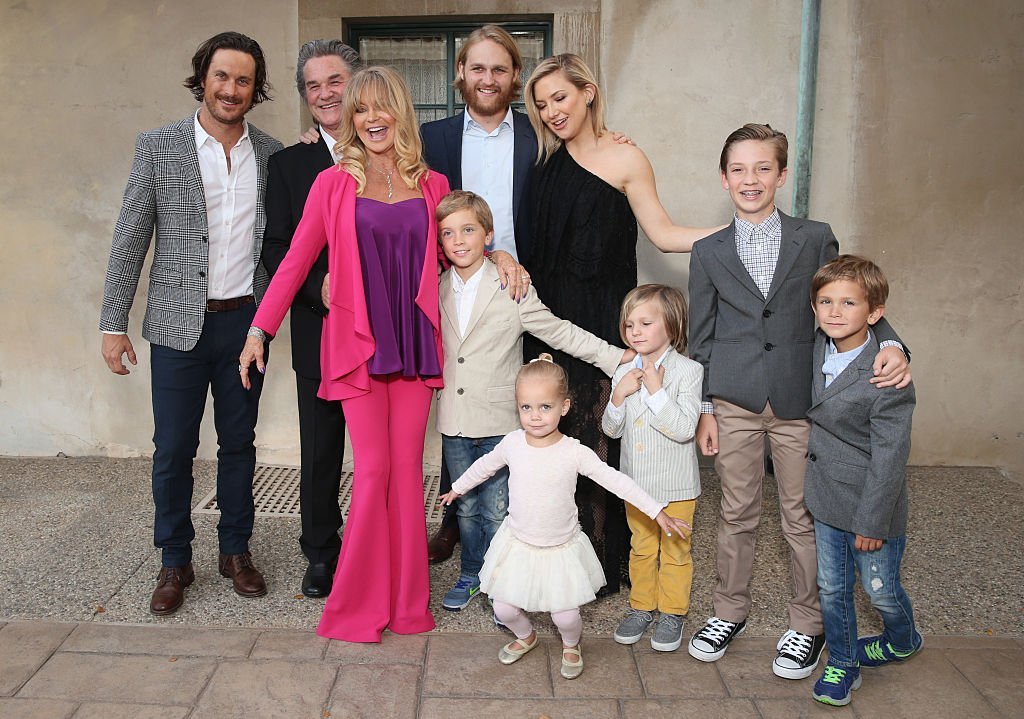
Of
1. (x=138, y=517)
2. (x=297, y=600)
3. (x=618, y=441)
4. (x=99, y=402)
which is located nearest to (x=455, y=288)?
(x=618, y=441)

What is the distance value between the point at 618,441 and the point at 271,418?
2.62 meters

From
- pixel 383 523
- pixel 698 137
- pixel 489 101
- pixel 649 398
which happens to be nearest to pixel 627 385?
pixel 649 398

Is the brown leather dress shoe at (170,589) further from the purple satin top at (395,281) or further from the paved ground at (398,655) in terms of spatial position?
the purple satin top at (395,281)

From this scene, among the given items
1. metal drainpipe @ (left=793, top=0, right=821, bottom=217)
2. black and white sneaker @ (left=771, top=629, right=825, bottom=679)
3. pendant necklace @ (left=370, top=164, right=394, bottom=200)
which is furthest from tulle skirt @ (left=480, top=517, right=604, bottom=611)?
metal drainpipe @ (left=793, top=0, right=821, bottom=217)

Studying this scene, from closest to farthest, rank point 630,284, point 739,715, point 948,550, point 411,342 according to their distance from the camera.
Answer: point 739,715, point 411,342, point 630,284, point 948,550

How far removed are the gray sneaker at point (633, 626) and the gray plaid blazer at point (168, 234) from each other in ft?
6.43

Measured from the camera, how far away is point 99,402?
5344 millimetres

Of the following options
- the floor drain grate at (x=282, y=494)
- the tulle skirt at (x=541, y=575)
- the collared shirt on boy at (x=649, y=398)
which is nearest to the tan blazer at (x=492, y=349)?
the collared shirt on boy at (x=649, y=398)

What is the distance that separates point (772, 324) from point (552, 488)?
93cm

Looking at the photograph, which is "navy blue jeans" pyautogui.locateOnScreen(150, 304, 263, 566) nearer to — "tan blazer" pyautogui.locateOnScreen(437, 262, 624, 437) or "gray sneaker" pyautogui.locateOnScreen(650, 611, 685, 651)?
"tan blazer" pyautogui.locateOnScreen(437, 262, 624, 437)

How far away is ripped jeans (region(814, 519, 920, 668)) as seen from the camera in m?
2.79

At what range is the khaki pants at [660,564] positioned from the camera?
312 cm

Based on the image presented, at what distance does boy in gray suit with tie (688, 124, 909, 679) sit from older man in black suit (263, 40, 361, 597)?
1.44 metres

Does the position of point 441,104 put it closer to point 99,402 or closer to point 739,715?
point 99,402
